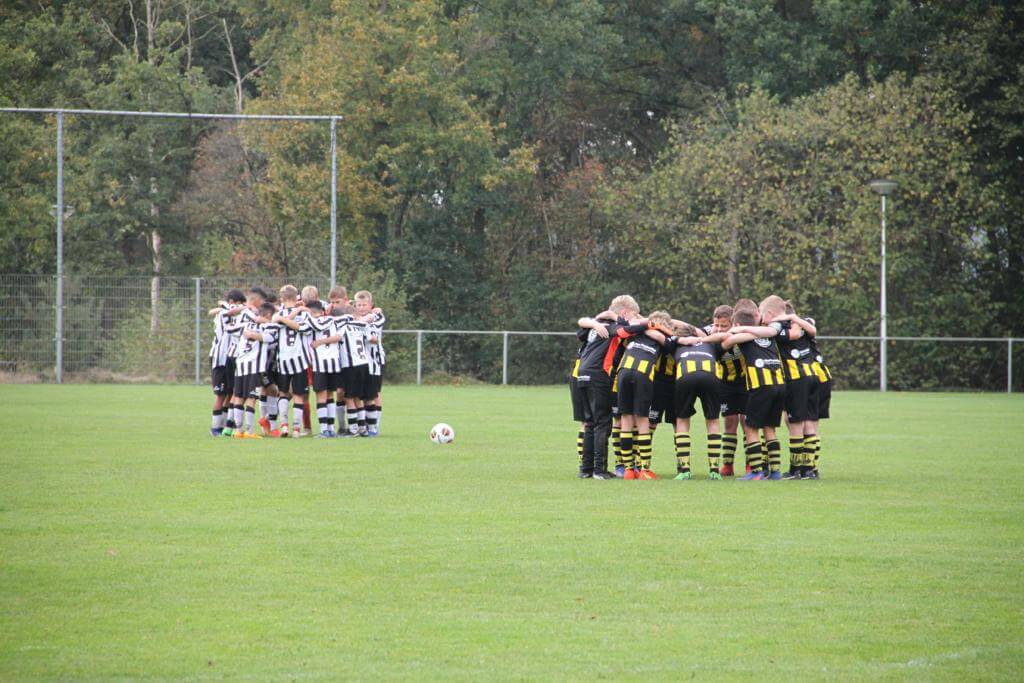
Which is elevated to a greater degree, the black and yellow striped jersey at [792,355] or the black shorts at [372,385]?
the black and yellow striped jersey at [792,355]

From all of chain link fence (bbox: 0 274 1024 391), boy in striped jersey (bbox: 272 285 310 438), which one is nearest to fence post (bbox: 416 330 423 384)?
chain link fence (bbox: 0 274 1024 391)

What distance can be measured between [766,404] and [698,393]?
2.25 ft

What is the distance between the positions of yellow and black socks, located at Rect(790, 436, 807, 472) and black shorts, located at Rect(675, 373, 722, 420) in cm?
84

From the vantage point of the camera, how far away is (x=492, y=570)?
8.94 meters

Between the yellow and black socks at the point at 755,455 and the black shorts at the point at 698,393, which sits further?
the yellow and black socks at the point at 755,455

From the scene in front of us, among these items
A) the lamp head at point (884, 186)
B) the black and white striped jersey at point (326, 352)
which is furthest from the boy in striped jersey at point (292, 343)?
the lamp head at point (884, 186)

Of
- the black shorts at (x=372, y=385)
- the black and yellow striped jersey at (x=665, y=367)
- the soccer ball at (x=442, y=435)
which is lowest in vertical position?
the soccer ball at (x=442, y=435)

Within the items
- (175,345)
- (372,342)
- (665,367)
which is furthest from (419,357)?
(665,367)

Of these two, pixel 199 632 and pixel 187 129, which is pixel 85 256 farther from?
pixel 199 632

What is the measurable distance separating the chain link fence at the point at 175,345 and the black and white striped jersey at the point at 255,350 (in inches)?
689

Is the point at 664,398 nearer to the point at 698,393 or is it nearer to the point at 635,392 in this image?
the point at 698,393

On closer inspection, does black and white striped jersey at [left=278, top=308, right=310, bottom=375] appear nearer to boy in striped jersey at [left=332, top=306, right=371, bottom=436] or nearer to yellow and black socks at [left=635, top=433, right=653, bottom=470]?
boy in striped jersey at [left=332, top=306, right=371, bottom=436]

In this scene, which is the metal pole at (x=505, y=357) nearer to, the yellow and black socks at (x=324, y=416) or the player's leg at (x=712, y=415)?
the yellow and black socks at (x=324, y=416)

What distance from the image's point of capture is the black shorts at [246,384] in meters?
19.3
